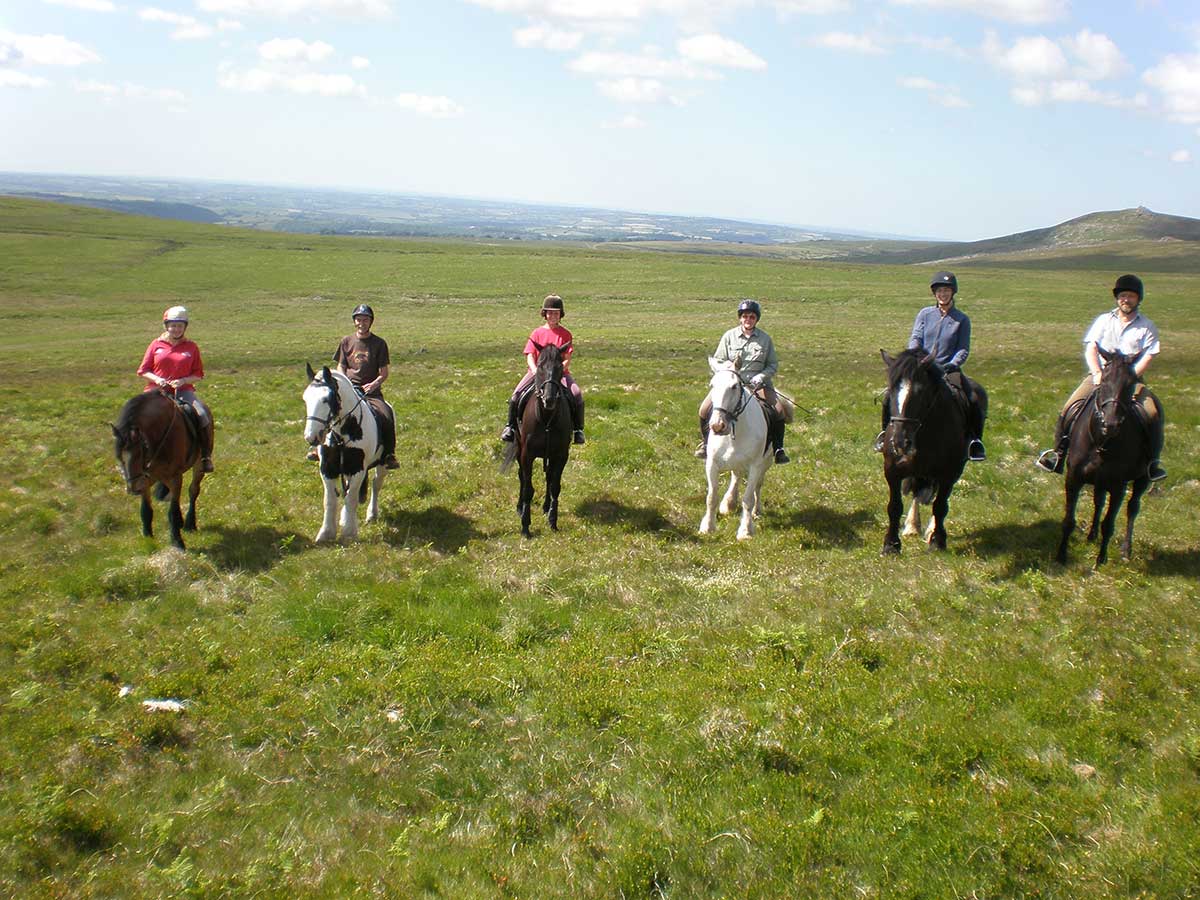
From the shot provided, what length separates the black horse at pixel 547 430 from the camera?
12.0 metres

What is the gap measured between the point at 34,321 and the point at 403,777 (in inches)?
2191

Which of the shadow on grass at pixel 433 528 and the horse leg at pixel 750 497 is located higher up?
the horse leg at pixel 750 497

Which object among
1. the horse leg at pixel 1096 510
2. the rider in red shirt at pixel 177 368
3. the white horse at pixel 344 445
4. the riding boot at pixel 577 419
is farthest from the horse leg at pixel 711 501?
the rider in red shirt at pixel 177 368

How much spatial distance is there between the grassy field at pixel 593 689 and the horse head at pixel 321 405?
1.70m

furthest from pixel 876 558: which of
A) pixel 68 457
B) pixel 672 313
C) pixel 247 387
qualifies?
pixel 672 313

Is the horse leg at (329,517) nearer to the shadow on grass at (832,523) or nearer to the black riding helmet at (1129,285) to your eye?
the shadow on grass at (832,523)

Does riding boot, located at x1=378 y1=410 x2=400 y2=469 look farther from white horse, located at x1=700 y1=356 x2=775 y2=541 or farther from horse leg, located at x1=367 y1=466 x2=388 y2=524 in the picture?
white horse, located at x1=700 y1=356 x2=775 y2=541

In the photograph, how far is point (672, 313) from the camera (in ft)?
197

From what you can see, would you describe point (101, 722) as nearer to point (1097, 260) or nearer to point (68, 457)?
point (68, 457)

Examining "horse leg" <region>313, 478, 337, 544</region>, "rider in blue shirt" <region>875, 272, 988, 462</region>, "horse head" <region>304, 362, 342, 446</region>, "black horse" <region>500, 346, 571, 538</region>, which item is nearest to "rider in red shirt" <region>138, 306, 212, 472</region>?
"horse leg" <region>313, 478, 337, 544</region>

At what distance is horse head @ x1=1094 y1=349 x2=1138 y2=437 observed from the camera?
1004 cm

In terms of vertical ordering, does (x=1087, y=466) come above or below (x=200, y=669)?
above

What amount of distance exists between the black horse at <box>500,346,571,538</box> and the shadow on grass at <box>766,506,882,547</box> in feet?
12.1

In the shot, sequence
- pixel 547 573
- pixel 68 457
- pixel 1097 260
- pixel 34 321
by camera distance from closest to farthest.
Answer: pixel 547 573
pixel 68 457
pixel 34 321
pixel 1097 260
